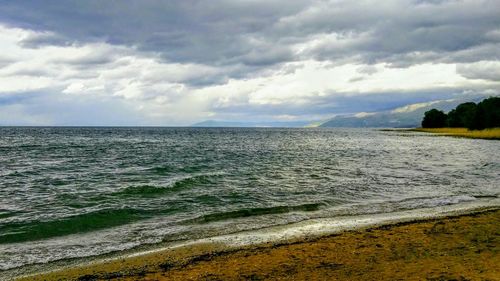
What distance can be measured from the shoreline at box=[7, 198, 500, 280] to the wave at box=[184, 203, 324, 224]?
2.63m

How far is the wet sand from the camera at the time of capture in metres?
10.6

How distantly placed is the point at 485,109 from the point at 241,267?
470 ft

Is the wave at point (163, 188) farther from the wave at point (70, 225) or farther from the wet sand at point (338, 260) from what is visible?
the wet sand at point (338, 260)

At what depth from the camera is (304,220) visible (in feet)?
61.8

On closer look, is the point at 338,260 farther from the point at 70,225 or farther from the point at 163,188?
the point at 163,188

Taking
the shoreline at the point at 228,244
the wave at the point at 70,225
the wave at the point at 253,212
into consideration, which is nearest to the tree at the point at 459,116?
the wave at the point at 253,212

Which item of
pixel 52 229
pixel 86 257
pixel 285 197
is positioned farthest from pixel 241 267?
pixel 285 197

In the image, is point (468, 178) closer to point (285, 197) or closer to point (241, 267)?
point (285, 197)

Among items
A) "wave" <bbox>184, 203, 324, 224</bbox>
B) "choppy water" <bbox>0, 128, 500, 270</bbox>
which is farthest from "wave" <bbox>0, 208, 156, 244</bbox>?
"wave" <bbox>184, 203, 324, 224</bbox>

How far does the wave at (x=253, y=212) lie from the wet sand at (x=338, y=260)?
15.6 ft

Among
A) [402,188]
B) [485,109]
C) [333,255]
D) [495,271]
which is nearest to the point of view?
[495,271]

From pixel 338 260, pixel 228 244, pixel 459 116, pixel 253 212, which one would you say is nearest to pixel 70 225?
pixel 228 244

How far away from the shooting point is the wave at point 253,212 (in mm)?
19125

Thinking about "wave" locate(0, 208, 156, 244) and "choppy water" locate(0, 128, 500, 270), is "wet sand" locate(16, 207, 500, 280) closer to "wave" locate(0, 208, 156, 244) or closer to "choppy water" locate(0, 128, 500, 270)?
"choppy water" locate(0, 128, 500, 270)
